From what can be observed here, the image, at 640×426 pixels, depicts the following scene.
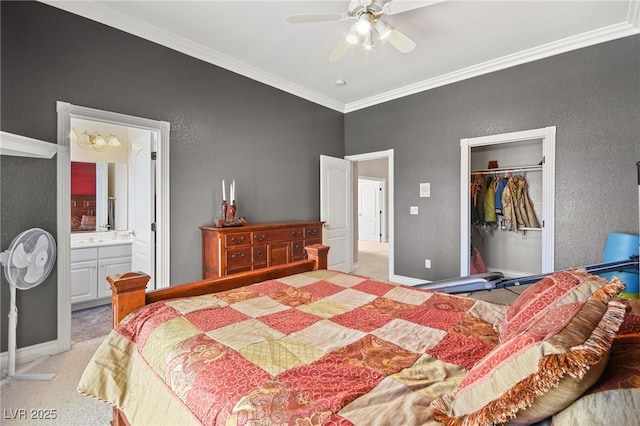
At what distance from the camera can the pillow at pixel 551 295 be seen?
2.99ft

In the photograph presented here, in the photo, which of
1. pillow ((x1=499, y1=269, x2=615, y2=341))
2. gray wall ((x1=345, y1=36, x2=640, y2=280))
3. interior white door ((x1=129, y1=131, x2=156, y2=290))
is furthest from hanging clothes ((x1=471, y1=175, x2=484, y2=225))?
interior white door ((x1=129, y1=131, x2=156, y2=290))

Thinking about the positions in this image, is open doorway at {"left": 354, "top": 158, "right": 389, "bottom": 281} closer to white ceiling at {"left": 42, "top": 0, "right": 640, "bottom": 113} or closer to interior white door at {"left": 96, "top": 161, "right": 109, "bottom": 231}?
white ceiling at {"left": 42, "top": 0, "right": 640, "bottom": 113}

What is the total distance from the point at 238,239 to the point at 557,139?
3777 mm

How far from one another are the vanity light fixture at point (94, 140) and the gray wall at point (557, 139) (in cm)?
395

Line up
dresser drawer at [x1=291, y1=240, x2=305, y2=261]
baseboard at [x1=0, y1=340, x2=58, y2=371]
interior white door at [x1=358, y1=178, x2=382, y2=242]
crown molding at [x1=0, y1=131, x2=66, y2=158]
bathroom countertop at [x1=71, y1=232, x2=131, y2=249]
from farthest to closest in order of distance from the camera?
interior white door at [x1=358, y1=178, x2=382, y2=242], dresser drawer at [x1=291, y1=240, x2=305, y2=261], bathroom countertop at [x1=71, y1=232, x2=131, y2=249], baseboard at [x1=0, y1=340, x2=58, y2=371], crown molding at [x1=0, y1=131, x2=66, y2=158]

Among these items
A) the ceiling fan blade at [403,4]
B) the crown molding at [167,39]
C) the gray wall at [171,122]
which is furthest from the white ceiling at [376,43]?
the ceiling fan blade at [403,4]

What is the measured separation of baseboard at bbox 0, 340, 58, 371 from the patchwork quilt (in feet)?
5.73

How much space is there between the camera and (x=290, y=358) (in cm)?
104

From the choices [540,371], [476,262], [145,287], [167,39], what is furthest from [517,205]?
[167,39]

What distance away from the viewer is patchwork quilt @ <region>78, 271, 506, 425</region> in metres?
0.82

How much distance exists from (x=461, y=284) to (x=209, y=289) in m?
2.27

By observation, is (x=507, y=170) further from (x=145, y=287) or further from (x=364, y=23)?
(x=145, y=287)

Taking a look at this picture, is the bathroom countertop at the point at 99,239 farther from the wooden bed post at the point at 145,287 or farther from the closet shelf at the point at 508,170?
the closet shelf at the point at 508,170

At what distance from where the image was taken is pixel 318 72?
395 centimetres
